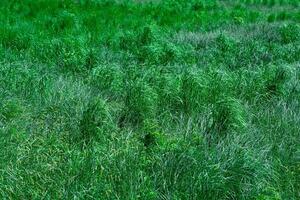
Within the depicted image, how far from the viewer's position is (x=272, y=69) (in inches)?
363

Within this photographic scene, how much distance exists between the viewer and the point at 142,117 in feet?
23.0

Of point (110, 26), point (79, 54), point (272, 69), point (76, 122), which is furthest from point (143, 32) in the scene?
point (76, 122)

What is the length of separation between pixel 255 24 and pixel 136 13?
121 inches

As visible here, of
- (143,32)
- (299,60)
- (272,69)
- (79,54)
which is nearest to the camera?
(272,69)

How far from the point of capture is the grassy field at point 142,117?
5.11m

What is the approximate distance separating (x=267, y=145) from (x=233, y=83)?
96.4 inches

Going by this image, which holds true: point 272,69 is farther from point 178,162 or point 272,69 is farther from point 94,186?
point 94,186

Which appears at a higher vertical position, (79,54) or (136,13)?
(79,54)

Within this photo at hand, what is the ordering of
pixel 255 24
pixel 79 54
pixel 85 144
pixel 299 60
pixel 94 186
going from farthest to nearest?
pixel 255 24 < pixel 299 60 < pixel 79 54 < pixel 85 144 < pixel 94 186

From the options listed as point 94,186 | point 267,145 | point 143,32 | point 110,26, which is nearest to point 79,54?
point 143,32

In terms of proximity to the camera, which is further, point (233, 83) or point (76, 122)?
point (233, 83)

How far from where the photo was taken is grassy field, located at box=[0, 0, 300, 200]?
5109 mm

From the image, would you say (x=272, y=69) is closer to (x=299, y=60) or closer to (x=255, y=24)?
(x=299, y=60)

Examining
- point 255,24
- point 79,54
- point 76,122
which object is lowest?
point 255,24
